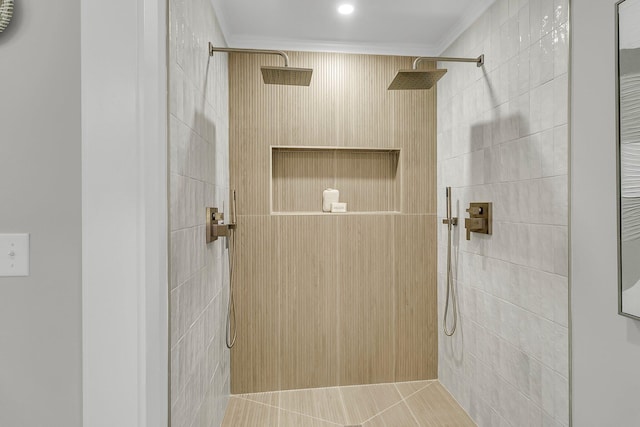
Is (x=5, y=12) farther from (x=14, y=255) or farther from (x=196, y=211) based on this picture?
(x=196, y=211)

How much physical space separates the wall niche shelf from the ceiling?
0.73 metres

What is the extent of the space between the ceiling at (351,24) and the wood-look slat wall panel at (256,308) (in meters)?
1.24

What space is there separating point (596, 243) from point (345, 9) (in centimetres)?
175

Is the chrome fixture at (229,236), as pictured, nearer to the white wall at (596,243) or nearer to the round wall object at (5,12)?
the round wall object at (5,12)

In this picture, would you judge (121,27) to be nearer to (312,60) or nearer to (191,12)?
(191,12)

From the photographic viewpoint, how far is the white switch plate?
95 centimetres

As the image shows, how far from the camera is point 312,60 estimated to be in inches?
96.4

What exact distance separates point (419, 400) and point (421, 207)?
1.30 meters

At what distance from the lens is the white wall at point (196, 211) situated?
1.25 metres

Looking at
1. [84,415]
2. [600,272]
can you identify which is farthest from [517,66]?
[84,415]

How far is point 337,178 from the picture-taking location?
260cm

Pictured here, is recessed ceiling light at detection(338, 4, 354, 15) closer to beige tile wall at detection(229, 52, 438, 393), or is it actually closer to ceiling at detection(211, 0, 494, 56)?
ceiling at detection(211, 0, 494, 56)

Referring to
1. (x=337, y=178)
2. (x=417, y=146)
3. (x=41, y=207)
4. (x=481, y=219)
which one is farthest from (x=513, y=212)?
(x=41, y=207)

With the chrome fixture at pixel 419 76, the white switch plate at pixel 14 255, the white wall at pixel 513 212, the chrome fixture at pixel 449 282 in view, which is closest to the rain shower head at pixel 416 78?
the chrome fixture at pixel 419 76
